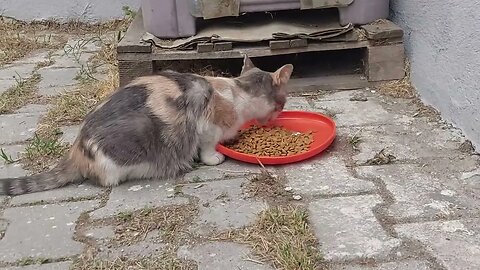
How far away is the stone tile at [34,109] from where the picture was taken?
4164 millimetres

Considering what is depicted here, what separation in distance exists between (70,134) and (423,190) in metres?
1.93

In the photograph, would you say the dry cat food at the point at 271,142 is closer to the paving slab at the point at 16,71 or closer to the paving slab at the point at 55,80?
the paving slab at the point at 55,80

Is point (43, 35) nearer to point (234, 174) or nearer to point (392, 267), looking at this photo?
point (234, 174)

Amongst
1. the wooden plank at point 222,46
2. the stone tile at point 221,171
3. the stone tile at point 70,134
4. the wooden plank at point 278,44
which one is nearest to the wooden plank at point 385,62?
the wooden plank at point 278,44

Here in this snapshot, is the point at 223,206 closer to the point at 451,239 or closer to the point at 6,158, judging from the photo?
the point at 451,239

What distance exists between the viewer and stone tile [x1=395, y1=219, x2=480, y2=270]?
7.86ft

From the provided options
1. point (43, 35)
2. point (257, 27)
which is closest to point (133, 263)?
point (257, 27)

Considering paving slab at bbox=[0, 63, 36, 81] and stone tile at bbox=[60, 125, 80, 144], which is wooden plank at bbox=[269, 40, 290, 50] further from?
paving slab at bbox=[0, 63, 36, 81]

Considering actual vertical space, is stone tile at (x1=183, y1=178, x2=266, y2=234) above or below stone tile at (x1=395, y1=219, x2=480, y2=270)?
below

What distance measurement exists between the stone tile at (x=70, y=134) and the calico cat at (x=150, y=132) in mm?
504

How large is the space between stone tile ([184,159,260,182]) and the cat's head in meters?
0.32

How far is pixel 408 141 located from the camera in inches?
137

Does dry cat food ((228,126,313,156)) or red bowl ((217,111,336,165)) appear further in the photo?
dry cat food ((228,126,313,156))

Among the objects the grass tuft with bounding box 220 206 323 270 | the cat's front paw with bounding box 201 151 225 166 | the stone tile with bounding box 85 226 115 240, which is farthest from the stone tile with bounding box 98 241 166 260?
the cat's front paw with bounding box 201 151 225 166
